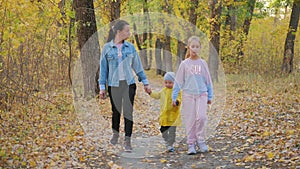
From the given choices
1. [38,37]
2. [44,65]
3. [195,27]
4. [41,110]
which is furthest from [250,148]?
[195,27]

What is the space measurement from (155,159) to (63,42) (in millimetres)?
7171

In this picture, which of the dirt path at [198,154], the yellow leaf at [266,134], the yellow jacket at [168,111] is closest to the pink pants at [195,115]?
the dirt path at [198,154]

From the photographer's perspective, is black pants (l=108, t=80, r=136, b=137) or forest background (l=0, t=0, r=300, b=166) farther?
forest background (l=0, t=0, r=300, b=166)

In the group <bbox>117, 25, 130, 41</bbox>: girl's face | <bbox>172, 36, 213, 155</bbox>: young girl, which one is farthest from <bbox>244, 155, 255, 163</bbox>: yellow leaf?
<bbox>117, 25, 130, 41</bbox>: girl's face

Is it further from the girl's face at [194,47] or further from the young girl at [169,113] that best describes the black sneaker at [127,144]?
the girl's face at [194,47]

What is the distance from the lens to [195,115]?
6730 millimetres

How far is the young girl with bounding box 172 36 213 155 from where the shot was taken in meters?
6.62

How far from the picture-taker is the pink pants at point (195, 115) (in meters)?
6.62

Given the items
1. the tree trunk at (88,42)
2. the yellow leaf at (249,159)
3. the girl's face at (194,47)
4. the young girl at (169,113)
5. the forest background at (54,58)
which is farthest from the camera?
the tree trunk at (88,42)

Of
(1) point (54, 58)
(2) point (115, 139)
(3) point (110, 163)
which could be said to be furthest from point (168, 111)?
(1) point (54, 58)

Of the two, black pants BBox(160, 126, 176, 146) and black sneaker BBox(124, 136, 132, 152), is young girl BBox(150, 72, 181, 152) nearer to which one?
black pants BBox(160, 126, 176, 146)

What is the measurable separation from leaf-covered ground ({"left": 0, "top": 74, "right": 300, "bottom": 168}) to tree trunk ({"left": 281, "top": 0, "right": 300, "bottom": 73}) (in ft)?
13.1

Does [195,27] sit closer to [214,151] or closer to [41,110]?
[41,110]

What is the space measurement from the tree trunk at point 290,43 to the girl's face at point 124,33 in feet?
37.3
